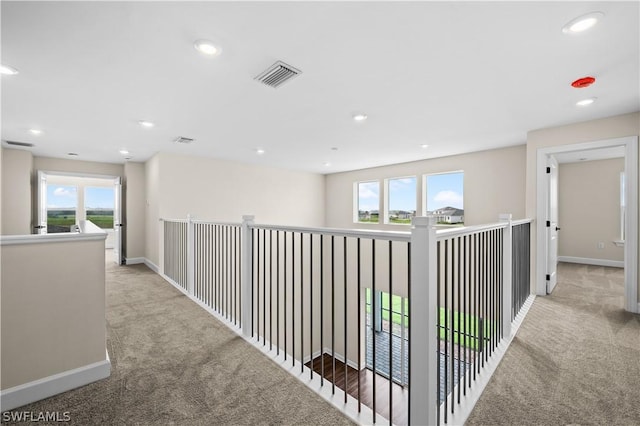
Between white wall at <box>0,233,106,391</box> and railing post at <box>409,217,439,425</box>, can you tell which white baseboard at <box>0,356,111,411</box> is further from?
railing post at <box>409,217,439,425</box>

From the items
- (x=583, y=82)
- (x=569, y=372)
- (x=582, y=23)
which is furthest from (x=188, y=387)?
(x=583, y=82)

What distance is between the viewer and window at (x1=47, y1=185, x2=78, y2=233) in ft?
27.9

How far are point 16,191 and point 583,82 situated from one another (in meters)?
8.31

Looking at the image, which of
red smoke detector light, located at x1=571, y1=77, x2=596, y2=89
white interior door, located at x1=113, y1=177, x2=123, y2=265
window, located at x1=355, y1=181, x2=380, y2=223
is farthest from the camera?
window, located at x1=355, y1=181, x2=380, y2=223

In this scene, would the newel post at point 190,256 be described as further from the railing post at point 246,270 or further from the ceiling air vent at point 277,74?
the ceiling air vent at point 277,74

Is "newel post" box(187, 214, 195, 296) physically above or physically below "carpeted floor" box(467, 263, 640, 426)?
above

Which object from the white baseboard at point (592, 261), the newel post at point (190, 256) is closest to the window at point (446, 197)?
the white baseboard at point (592, 261)

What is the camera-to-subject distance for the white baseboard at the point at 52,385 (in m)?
1.62

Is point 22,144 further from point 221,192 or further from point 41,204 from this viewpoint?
point 221,192

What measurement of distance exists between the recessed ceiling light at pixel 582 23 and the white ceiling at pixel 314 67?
0.14 ft

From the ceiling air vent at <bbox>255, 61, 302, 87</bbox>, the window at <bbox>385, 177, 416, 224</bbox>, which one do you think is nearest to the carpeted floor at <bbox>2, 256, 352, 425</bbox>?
the ceiling air vent at <bbox>255, 61, 302, 87</bbox>

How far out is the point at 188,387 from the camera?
183 cm

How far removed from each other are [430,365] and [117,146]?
18.6ft

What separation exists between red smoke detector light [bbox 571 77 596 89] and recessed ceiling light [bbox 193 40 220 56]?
120 inches
